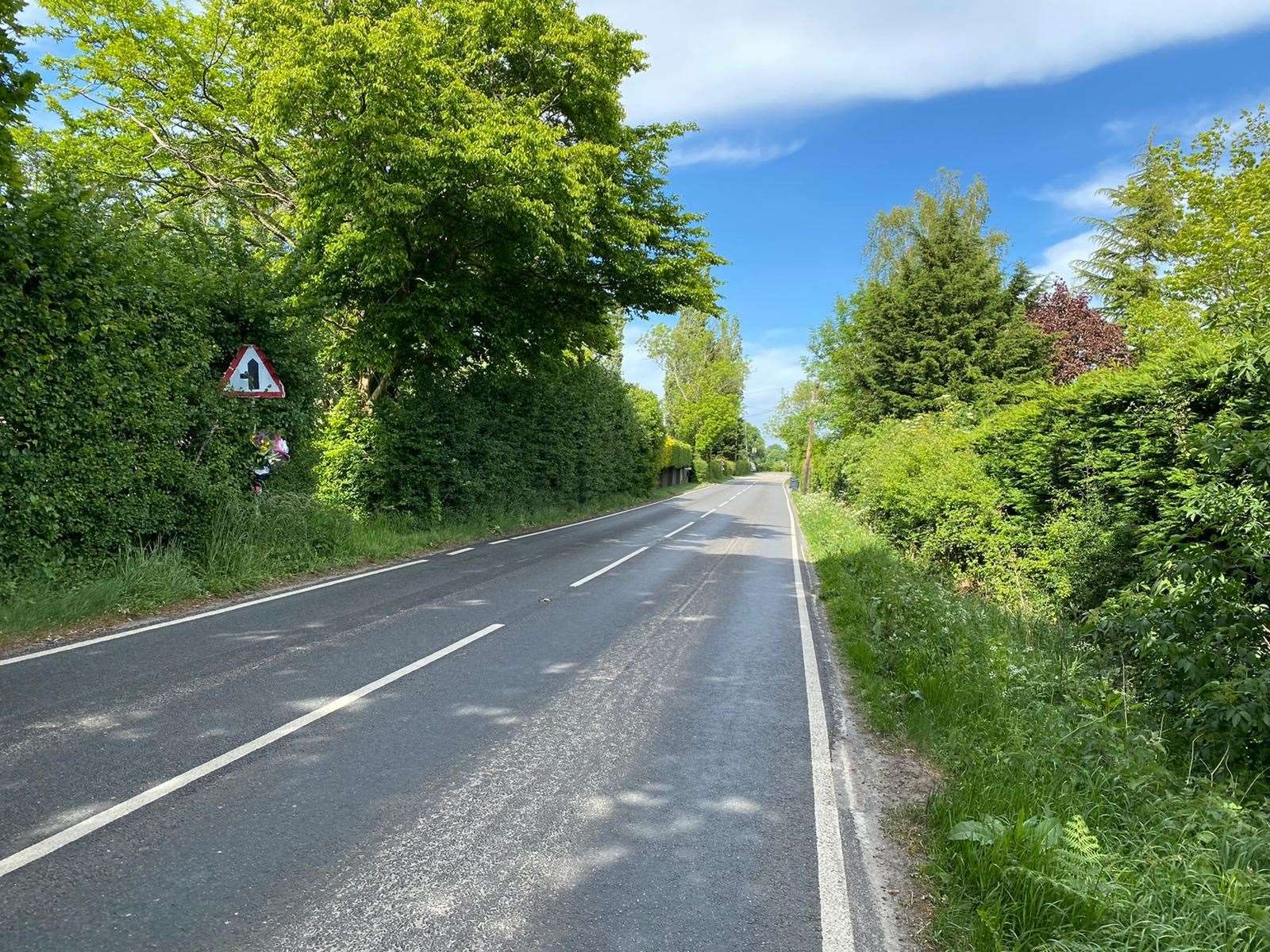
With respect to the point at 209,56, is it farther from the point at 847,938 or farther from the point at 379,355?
the point at 847,938

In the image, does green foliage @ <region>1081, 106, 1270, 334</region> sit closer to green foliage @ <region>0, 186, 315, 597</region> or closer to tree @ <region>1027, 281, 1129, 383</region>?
tree @ <region>1027, 281, 1129, 383</region>

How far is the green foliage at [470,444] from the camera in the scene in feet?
48.9

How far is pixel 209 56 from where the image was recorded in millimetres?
15906

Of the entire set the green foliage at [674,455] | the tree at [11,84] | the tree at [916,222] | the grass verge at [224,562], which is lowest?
the grass verge at [224,562]

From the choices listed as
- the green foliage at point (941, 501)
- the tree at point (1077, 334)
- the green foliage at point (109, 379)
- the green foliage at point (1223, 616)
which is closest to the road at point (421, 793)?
the green foliage at point (109, 379)

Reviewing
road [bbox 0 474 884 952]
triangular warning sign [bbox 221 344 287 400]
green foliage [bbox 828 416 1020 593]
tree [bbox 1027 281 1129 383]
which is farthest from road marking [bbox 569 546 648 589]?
tree [bbox 1027 281 1129 383]

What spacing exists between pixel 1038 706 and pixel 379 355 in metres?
13.2

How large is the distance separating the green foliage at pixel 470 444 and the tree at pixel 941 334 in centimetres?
1046

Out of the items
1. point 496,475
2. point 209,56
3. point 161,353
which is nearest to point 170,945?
point 161,353

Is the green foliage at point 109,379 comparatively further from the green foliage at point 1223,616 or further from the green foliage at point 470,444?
the green foliage at point 1223,616

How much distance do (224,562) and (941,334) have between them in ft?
70.2

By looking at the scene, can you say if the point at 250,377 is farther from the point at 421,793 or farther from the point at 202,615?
the point at 421,793

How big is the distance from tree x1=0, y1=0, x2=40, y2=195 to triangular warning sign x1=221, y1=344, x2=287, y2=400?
296 cm

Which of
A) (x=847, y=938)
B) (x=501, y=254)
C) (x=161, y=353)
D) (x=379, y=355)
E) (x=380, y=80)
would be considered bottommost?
(x=847, y=938)
